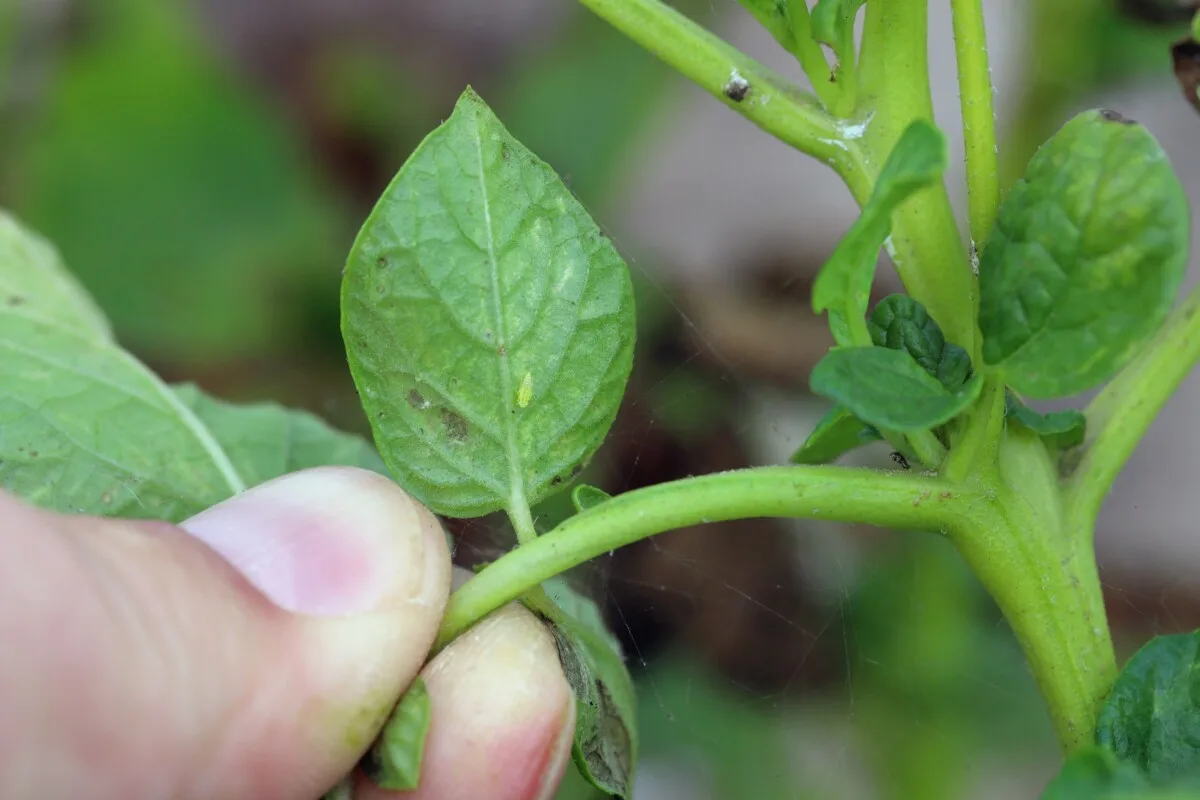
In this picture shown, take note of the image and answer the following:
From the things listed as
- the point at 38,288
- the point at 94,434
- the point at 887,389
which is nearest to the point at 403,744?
the point at 887,389

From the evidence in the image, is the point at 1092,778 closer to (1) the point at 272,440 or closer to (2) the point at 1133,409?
(2) the point at 1133,409

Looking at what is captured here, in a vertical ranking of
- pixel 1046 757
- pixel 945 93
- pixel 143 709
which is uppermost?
pixel 945 93

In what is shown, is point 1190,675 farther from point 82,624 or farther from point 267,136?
point 267,136

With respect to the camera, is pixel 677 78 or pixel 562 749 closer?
pixel 562 749

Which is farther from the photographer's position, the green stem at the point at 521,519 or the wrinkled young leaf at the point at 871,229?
the green stem at the point at 521,519

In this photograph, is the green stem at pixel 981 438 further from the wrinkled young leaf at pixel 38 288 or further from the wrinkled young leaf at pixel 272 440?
the wrinkled young leaf at pixel 38 288

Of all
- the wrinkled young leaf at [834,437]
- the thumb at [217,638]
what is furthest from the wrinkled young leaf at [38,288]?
the wrinkled young leaf at [834,437]

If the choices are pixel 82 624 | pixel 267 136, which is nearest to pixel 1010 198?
pixel 82 624
